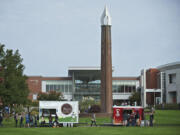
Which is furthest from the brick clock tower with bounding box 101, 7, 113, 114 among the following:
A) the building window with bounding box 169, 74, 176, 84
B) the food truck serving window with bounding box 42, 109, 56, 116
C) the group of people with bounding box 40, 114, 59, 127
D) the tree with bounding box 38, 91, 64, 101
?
the building window with bounding box 169, 74, 176, 84

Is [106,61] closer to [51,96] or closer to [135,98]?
[51,96]

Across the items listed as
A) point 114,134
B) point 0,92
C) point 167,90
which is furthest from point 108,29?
point 167,90

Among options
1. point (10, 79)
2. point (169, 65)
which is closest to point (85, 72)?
point (169, 65)

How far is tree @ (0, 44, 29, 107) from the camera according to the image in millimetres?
41594

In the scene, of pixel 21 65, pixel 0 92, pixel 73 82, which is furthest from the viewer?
pixel 73 82

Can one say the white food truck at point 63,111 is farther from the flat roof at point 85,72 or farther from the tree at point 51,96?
the flat roof at point 85,72

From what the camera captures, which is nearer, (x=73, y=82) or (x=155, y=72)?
(x=155, y=72)

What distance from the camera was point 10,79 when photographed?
41.7 m

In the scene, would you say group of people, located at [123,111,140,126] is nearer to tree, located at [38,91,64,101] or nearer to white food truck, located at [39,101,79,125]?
white food truck, located at [39,101,79,125]

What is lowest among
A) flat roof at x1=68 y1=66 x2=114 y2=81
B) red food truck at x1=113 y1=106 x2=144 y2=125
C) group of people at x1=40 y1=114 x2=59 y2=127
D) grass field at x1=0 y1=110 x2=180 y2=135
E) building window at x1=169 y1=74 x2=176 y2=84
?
grass field at x1=0 y1=110 x2=180 y2=135

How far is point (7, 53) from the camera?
44.2 m

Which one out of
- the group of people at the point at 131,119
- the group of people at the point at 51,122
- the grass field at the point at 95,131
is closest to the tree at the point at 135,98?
the group of people at the point at 131,119

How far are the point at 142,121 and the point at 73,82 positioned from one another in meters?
59.4

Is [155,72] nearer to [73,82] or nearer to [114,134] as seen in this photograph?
[73,82]
